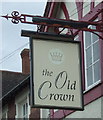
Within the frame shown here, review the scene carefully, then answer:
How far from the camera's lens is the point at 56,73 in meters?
13.7

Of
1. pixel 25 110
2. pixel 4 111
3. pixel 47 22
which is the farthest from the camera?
pixel 4 111

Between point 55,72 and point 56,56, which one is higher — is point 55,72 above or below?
below

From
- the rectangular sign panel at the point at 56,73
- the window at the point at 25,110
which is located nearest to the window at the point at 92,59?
the rectangular sign panel at the point at 56,73

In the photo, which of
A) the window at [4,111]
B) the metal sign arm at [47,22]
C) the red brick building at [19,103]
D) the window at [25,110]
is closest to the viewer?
the metal sign arm at [47,22]

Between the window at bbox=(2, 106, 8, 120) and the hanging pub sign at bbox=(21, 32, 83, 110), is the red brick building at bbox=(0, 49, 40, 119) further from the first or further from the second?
the hanging pub sign at bbox=(21, 32, 83, 110)

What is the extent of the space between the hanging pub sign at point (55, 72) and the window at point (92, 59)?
72.5 inches

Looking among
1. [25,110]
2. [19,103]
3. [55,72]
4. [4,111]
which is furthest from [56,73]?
[4,111]

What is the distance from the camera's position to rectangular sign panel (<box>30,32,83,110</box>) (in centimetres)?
1344

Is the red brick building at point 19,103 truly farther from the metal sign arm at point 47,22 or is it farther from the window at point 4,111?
the metal sign arm at point 47,22

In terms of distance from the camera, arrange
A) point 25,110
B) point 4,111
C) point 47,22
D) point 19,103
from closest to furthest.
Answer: point 47,22 → point 25,110 → point 19,103 → point 4,111

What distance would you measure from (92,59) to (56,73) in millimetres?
2627

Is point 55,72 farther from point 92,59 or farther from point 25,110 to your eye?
point 25,110

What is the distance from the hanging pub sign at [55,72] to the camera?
44.0 ft

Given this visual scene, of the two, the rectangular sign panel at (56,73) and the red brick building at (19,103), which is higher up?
the red brick building at (19,103)
